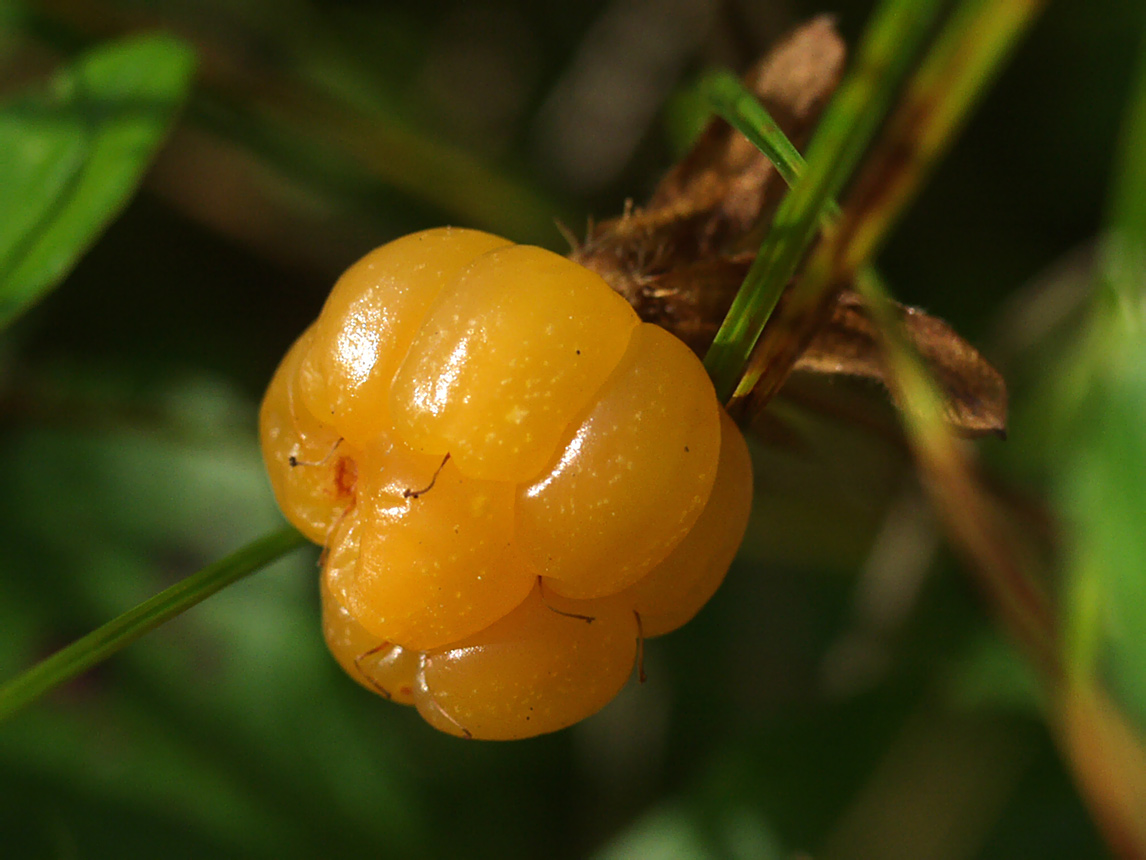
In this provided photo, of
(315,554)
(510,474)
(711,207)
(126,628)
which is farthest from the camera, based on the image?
(315,554)

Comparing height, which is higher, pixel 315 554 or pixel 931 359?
pixel 931 359

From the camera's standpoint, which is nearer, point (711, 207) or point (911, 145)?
point (911, 145)

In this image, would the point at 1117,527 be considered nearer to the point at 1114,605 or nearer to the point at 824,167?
the point at 1114,605

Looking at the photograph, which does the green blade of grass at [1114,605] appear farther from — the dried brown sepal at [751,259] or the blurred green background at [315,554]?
the blurred green background at [315,554]

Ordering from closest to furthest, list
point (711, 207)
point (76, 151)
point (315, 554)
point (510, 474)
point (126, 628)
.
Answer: point (510, 474), point (126, 628), point (711, 207), point (76, 151), point (315, 554)

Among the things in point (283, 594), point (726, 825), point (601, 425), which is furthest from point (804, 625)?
point (601, 425)

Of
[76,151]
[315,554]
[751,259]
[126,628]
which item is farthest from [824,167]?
[315,554]

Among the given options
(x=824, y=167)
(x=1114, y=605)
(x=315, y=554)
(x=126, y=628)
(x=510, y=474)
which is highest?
(x=824, y=167)

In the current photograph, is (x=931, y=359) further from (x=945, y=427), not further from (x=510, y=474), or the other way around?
(x=510, y=474)
